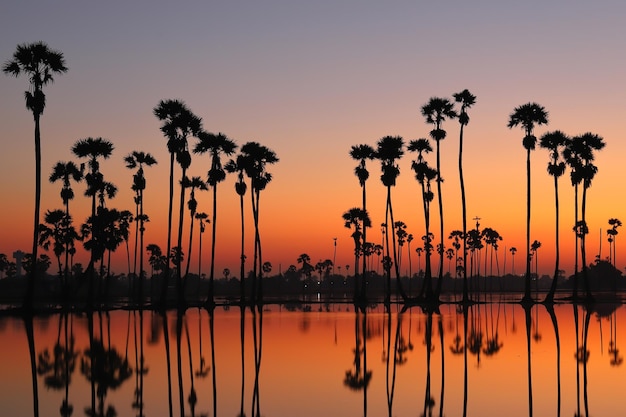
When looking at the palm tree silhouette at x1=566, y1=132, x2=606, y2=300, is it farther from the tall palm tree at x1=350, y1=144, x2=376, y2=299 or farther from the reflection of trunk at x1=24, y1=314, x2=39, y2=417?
the reflection of trunk at x1=24, y1=314, x2=39, y2=417

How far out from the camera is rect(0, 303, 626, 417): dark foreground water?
48.5 feet

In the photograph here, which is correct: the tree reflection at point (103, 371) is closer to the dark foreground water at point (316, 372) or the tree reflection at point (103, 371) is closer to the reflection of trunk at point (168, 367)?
the dark foreground water at point (316, 372)

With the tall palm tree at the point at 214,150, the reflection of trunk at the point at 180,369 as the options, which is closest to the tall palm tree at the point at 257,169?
the tall palm tree at the point at 214,150

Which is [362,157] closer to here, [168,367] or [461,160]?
[461,160]

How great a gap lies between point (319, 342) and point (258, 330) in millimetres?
7285

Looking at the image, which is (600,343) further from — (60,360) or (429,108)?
(429,108)

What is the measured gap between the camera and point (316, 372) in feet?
66.2

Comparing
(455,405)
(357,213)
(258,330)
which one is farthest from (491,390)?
(357,213)

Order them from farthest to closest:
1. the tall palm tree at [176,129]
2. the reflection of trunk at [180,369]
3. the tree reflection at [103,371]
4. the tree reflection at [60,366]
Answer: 1. the tall palm tree at [176,129]
2. the tree reflection at [60,366]
3. the reflection of trunk at [180,369]
4. the tree reflection at [103,371]

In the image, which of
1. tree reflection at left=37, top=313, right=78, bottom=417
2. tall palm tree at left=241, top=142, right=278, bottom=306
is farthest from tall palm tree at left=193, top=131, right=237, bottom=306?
tree reflection at left=37, top=313, right=78, bottom=417

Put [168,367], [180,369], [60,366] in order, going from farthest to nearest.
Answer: [60,366] → [168,367] → [180,369]

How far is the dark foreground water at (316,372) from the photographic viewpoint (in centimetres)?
1477

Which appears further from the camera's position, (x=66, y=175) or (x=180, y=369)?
(x=66, y=175)

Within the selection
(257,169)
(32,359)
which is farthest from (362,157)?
(32,359)
